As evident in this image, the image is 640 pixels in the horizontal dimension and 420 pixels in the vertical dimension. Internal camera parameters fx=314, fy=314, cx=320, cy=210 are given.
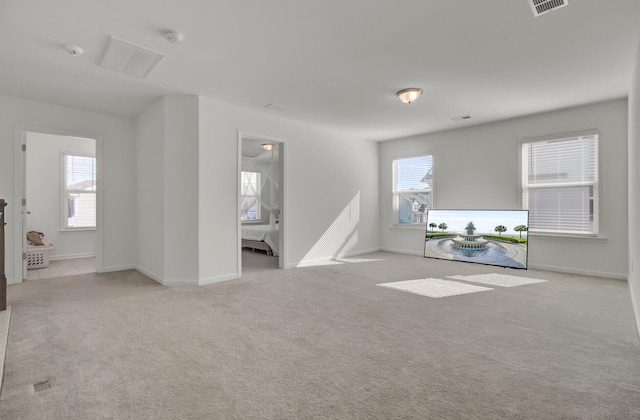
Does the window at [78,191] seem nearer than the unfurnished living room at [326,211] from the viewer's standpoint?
No

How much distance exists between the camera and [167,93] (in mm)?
4074

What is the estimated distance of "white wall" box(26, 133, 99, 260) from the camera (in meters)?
5.93

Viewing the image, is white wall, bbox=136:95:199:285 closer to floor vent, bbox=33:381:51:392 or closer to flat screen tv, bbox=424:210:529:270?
floor vent, bbox=33:381:51:392

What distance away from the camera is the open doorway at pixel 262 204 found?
17.3 ft

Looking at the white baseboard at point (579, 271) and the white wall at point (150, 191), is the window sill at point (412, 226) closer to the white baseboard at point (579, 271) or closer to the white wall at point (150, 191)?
the white baseboard at point (579, 271)

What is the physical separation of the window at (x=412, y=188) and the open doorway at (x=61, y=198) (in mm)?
5921

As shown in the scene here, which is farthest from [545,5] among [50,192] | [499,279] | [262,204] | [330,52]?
[50,192]

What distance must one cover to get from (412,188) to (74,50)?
5.80 metres

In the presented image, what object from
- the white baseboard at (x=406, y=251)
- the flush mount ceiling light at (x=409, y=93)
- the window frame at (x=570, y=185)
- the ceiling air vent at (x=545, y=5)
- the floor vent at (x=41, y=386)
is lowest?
the floor vent at (x=41, y=386)

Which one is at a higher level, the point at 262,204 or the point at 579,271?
the point at 262,204

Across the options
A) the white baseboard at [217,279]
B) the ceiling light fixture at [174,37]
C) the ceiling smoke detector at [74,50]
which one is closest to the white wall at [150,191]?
the white baseboard at [217,279]

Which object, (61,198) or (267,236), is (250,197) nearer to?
(267,236)

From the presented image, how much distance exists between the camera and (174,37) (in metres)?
2.66

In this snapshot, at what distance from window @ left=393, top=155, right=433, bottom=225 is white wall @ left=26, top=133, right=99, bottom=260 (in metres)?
6.59
